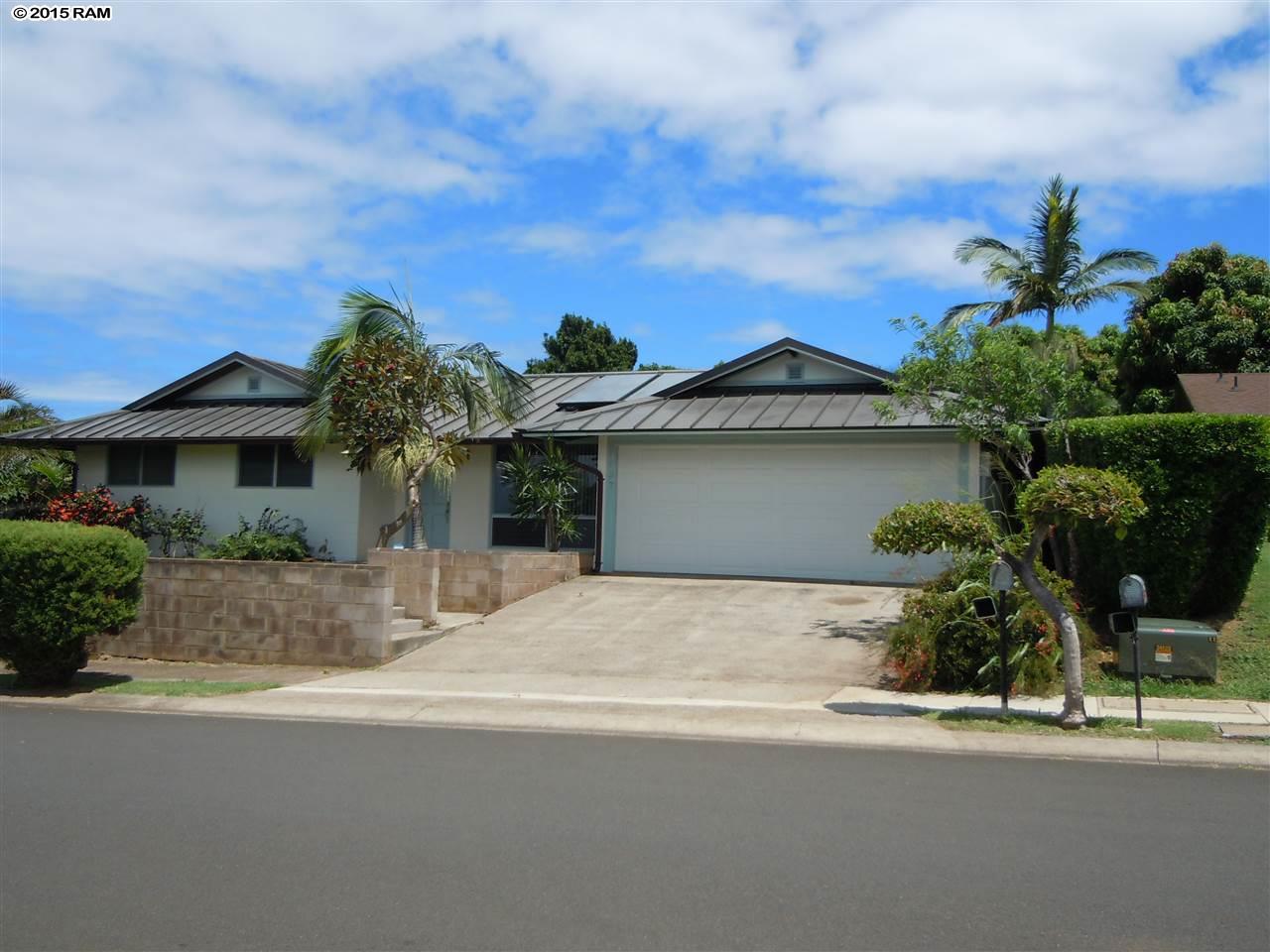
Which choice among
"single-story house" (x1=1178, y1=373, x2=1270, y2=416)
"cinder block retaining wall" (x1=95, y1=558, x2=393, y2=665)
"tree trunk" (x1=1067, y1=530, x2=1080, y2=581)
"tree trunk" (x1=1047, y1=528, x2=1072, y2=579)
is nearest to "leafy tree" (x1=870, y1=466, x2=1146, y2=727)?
"tree trunk" (x1=1067, y1=530, x2=1080, y2=581)

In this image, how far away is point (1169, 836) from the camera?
20.9 ft

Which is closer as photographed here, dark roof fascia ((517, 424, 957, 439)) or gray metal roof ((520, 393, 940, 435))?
dark roof fascia ((517, 424, 957, 439))

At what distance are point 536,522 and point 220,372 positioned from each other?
896cm

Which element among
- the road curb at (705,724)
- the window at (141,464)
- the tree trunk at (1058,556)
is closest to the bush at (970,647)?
the road curb at (705,724)

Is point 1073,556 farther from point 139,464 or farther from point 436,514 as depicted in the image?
point 139,464

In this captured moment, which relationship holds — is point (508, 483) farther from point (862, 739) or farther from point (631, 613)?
point (862, 739)

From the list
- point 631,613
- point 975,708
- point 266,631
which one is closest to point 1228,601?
point 975,708

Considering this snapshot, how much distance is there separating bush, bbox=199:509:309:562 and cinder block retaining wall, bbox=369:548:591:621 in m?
3.89

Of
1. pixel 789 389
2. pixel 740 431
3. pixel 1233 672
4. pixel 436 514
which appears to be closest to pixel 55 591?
pixel 436 514

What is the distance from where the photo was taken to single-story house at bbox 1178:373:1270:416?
16.5m

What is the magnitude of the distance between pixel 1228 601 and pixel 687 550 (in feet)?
29.0

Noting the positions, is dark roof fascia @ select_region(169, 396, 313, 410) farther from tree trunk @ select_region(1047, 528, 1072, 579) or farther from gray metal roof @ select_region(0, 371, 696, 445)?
tree trunk @ select_region(1047, 528, 1072, 579)

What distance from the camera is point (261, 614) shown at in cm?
1469

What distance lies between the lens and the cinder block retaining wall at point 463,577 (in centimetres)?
1590
